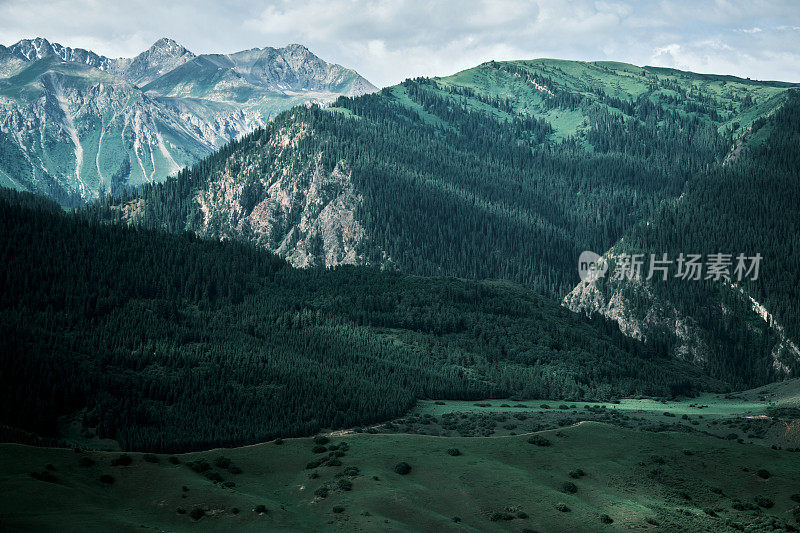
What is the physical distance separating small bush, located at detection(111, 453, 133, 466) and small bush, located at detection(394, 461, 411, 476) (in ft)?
126

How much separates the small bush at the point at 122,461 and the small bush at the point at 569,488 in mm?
62291

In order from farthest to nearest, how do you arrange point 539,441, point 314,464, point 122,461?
point 539,441 < point 314,464 < point 122,461

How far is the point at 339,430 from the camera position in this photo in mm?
191875

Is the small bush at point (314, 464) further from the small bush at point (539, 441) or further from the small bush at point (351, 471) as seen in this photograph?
the small bush at point (539, 441)

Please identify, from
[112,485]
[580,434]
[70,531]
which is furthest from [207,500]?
[580,434]

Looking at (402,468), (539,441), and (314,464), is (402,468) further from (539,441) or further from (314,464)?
(539,441)

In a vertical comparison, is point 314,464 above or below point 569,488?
below

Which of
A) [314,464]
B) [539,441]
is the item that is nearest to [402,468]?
[314,464]

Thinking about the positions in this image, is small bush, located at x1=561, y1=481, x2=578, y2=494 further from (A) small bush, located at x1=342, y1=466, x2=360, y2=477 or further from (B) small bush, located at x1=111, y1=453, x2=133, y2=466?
(B) small bush, located at x1=111, y1=453, x2=133, y2=466

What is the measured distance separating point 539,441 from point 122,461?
2658 inches

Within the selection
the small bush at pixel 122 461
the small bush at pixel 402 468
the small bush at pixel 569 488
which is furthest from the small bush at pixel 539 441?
the small bush at pixel 122 461

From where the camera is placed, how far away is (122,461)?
4449 inches

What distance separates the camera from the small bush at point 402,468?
12140 cm

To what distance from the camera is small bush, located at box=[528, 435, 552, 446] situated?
13788cm
